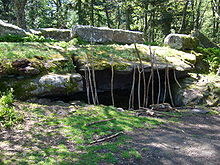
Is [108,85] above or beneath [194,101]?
above

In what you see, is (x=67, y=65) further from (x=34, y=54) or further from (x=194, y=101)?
(x=194, y=101)

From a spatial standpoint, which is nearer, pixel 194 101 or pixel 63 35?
pixel 194 101

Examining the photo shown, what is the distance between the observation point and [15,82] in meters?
7.11

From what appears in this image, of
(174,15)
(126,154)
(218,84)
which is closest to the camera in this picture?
(126,154)

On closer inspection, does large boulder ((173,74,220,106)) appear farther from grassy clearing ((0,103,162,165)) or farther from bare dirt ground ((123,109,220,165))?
grassy clearing ((0,103,162,165))

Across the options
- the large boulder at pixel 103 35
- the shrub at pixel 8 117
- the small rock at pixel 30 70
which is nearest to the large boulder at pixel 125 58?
the small rock at pixel 30 70

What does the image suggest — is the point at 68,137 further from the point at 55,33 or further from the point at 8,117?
the point at 55,33

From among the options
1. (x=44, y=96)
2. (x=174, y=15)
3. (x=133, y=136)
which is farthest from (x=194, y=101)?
(x=174, y=15)

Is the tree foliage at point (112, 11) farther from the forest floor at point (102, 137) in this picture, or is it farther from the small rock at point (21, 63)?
the forest floor at point (102, 137)

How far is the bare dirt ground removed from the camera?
12.6 feet

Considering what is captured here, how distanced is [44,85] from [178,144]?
16.4 ft

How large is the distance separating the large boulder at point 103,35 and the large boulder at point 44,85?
19.1 feet

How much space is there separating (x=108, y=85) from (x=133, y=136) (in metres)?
5.36

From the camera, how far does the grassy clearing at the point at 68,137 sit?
12.2 feet
